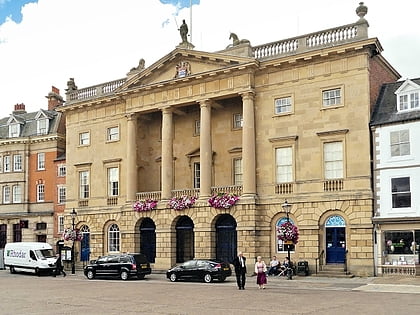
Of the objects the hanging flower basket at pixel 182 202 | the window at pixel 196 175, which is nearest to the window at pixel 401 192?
the hanging flower basket at pixel 182 202

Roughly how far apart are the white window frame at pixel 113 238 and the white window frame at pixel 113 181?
8.22 feet

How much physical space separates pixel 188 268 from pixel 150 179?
1474 cm

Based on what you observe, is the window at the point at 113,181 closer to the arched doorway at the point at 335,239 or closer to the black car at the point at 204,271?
the black car at the point at 204,271

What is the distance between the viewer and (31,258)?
1697 inches

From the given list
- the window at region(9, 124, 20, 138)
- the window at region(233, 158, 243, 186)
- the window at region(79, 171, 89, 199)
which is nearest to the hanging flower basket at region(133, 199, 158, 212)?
the window at region(233, 158, 243, 186)

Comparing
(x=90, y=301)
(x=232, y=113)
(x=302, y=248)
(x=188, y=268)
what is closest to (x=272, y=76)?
(x=232, y=113)

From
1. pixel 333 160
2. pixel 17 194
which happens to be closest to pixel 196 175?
pixel 333 160

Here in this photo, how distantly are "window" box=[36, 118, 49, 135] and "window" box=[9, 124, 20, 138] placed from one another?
283cm

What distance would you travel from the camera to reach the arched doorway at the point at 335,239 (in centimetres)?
3575

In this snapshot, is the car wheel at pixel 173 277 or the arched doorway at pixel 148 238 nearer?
the car wheel at pixel 173 277

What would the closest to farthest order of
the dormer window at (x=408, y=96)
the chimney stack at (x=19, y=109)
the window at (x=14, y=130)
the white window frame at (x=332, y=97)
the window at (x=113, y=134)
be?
the dormer window at (x=408, y=96) < the white window frame at (x=332, y=97) < the window at (x=113, y=134) < the window at (x=14, y=130) < the chimney stack at (x=19, y=109)

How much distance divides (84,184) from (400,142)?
25910 millimetres

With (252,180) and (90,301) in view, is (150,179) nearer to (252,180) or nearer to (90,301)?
(252,180)

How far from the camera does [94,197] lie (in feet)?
157
